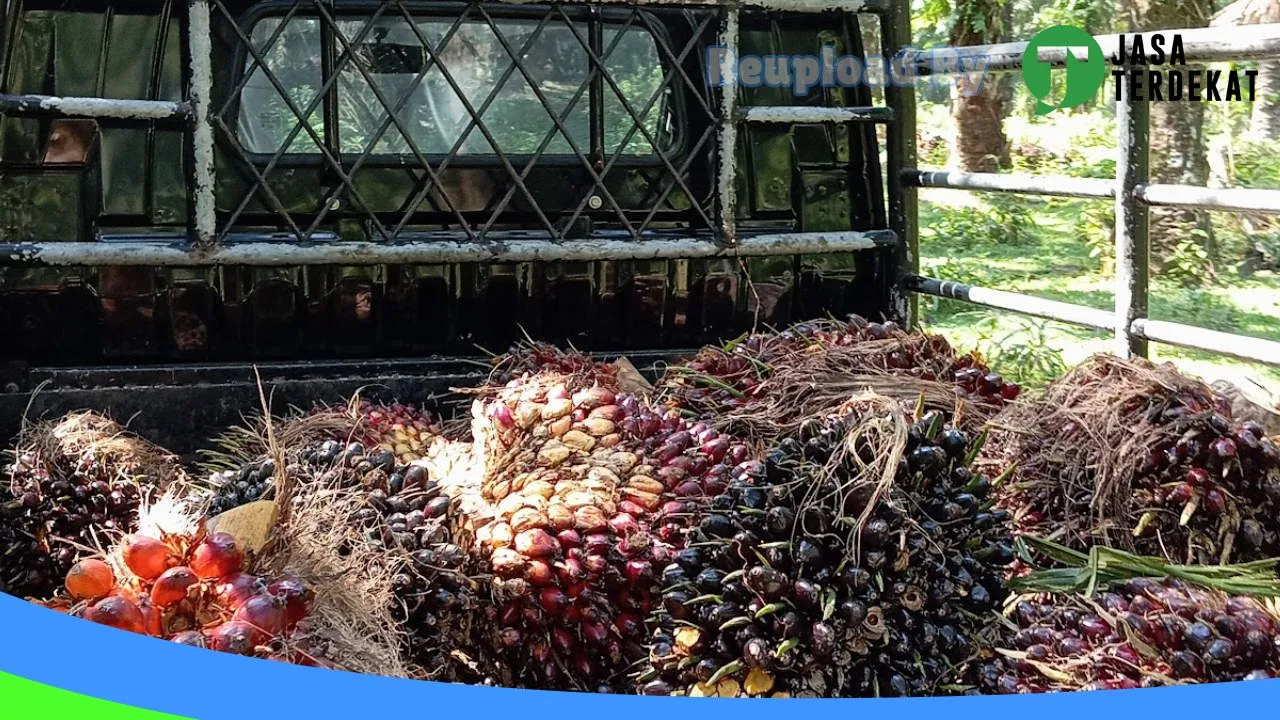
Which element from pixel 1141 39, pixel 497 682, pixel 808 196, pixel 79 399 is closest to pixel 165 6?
pixel 79 399

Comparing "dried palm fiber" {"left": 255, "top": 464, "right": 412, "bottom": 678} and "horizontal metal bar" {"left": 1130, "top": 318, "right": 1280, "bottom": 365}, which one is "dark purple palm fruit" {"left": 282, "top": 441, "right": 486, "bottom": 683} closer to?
"dried palm fiber" {"left": 255, "top": 464, "right": 412, "bottom": 678}

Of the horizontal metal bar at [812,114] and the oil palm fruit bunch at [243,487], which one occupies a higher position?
the horizontal metal bar at [812,114]

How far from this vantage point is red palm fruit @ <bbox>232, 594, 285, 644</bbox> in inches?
75.6

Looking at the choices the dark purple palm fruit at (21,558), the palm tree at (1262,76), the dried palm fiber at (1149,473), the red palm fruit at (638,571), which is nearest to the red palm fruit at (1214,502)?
the dried palm fiber at (1149,473)

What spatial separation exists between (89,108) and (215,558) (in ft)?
6.03

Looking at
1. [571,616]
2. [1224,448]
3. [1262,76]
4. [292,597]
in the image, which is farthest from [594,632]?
[1262,76]

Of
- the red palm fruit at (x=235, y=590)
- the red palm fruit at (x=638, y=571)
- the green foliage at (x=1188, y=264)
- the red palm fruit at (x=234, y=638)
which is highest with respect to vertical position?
the red palm fruit at (x=235, y=590)

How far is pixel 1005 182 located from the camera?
13.6ft

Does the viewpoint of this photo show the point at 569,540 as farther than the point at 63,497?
No

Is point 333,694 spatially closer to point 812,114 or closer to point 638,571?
point 638,571

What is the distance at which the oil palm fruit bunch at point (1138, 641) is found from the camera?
194 cm

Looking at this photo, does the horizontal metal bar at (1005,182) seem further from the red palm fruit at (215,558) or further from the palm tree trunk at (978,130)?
the palm tree trunk at (978,130)

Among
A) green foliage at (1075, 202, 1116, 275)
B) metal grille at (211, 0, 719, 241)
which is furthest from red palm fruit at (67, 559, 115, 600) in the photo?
green foliage at (1075, 202, 1116, 275)

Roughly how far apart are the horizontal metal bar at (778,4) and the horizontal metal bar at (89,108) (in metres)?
0.88
